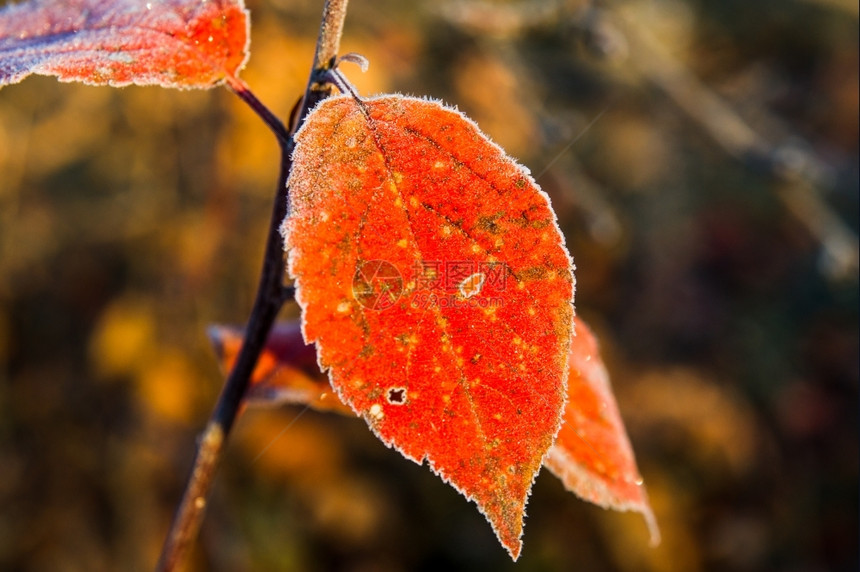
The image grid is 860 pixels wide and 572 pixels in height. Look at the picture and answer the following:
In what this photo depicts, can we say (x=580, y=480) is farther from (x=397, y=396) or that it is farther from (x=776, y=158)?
(x=776, y=158)

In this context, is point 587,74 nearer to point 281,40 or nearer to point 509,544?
point 281,40

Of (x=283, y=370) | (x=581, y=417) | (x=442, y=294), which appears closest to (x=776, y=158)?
(x=581, y=417)

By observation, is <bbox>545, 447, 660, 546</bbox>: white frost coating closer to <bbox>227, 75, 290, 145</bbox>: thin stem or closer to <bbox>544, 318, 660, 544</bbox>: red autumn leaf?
<bbox>544, 318, 660, 544</bbox>: red autumn leaf

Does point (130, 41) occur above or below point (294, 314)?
above

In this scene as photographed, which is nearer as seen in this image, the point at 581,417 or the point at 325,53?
the point at 325,53

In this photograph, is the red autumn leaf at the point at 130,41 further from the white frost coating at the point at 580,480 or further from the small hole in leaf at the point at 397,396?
the white frost coating at the point at 580,480

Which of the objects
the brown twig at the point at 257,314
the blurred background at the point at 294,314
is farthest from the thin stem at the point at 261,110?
the blurred background at the point at 294,314

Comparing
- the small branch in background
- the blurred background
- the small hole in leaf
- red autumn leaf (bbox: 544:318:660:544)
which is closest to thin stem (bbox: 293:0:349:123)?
the small hole in leaf
